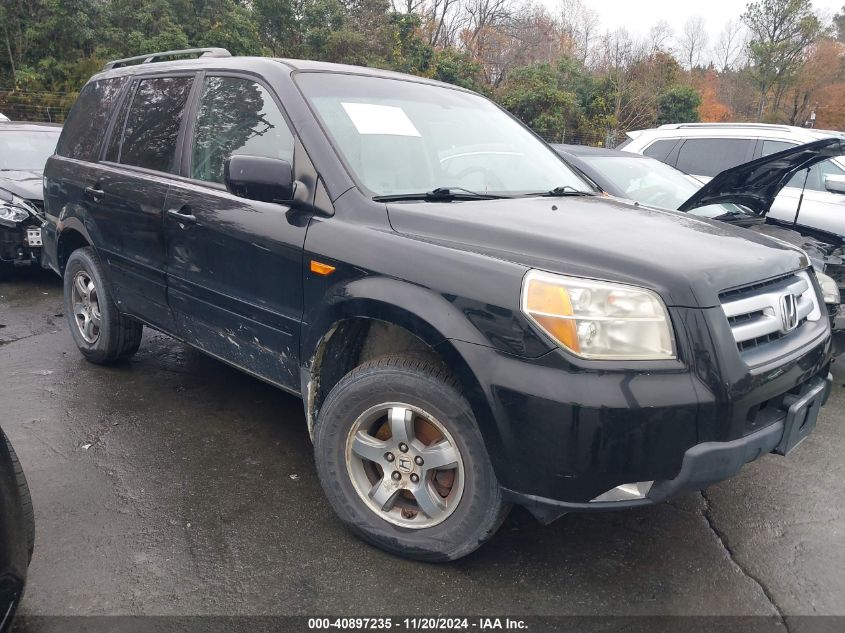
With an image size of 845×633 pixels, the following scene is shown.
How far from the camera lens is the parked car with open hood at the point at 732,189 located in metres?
4.15

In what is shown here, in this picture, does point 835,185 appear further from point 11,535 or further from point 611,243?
point 11,535

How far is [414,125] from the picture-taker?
3.23 m

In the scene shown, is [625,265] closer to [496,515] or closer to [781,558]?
[496,515]

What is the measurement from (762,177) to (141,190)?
389cm

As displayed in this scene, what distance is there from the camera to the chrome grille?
227cm

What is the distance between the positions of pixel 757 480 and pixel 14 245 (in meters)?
6.63

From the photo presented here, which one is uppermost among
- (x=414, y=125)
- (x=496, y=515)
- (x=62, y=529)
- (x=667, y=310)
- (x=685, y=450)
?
(x=414, y=125)

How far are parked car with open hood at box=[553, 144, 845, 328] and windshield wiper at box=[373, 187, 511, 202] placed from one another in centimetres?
114

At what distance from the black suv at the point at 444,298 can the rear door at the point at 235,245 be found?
0.04ft

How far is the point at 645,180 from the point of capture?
20.0ft

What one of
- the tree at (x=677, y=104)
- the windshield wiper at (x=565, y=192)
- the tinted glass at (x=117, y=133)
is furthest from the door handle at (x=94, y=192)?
the tree at (x=677, y=104)

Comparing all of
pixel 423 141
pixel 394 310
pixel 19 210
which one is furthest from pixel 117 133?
pixel 19 210

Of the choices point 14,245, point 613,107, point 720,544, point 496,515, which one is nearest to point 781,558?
point 720,544

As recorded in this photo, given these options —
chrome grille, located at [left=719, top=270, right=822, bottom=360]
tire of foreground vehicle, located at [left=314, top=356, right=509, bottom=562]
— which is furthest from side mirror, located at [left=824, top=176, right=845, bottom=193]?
tire of foreground vehicle, located at [left=314, top=356, right=509, bottom=562]
